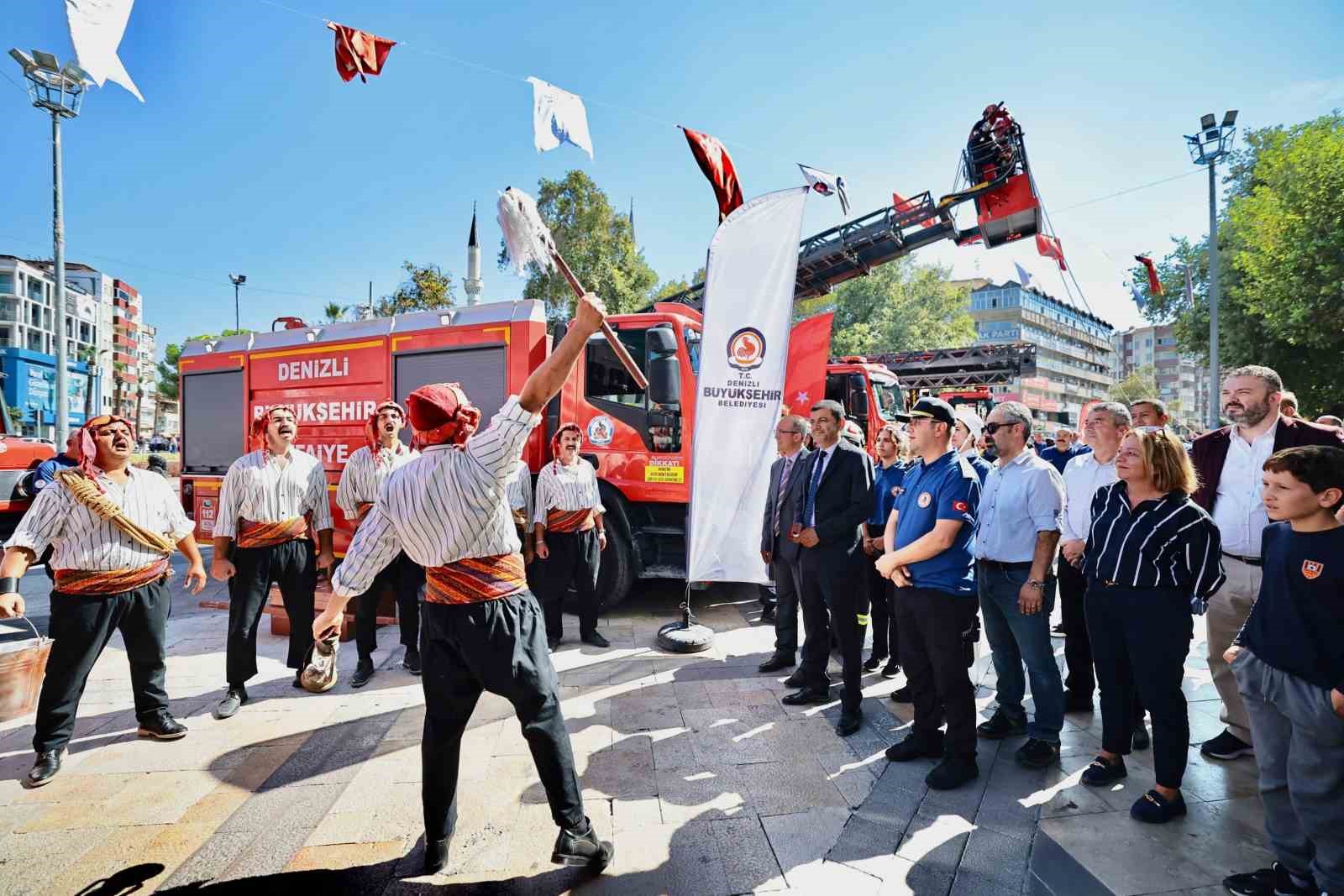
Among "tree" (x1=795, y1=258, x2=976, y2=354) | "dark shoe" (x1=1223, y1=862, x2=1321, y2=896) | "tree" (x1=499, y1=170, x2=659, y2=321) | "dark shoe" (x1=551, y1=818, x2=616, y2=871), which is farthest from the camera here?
"tree" (x1=795, y1=258, x2=976, y2=354)

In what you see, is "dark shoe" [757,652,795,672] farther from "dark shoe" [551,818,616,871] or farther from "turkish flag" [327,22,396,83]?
"turkish flag" [327,22,396,83]

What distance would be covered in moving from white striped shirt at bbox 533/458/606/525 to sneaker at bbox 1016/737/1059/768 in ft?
10.5

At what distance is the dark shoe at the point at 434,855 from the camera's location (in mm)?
2344

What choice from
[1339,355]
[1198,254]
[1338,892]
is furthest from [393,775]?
[1198,254]

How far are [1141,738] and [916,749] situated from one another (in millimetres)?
1220

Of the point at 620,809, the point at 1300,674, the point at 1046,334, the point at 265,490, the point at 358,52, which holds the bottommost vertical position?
the point at 620,809

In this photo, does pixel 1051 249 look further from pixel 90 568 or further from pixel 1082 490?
pixel 90 568

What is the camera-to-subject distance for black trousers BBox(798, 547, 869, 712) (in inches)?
143

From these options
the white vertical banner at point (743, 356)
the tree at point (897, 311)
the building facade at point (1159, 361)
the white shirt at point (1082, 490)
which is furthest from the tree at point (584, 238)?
the building facade at point (1159, 361)

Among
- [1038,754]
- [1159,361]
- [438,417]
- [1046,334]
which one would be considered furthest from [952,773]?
[1159,361]

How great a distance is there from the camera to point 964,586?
299 cm

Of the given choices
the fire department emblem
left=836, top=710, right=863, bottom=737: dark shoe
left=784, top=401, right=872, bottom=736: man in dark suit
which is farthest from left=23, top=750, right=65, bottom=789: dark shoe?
the fire department emblem

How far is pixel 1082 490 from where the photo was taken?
383 centimetres

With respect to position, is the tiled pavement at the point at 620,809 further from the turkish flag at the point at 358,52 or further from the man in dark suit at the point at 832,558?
the turkish flag at the point at 358,52
